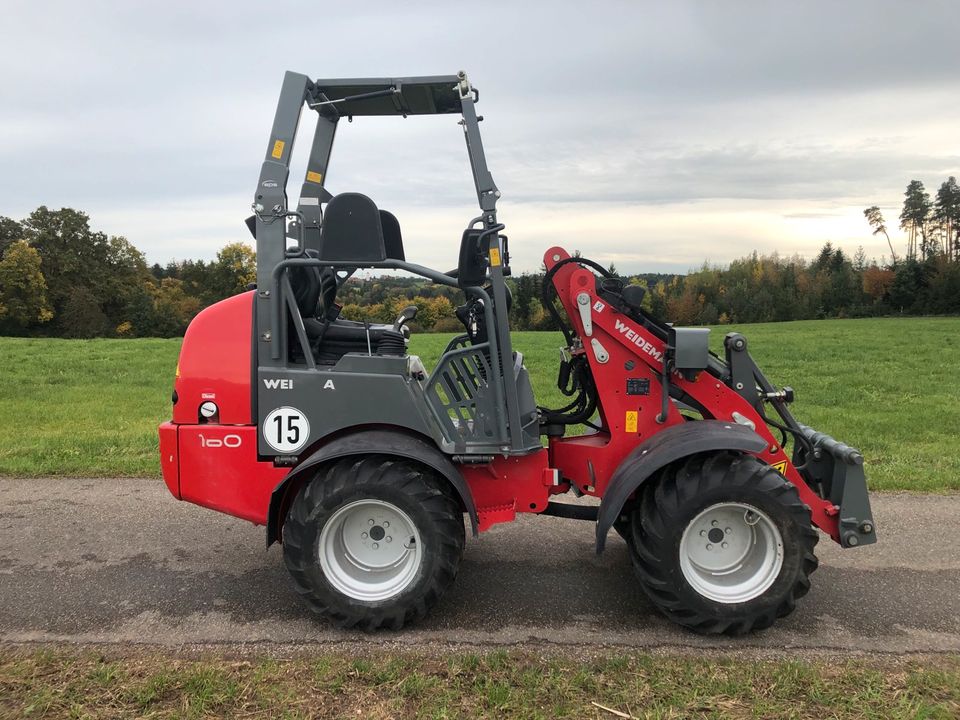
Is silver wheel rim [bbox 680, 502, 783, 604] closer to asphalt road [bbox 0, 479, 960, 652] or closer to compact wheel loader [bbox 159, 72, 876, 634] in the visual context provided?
compact wheel loader [bbox 159, 72, 876, 634]

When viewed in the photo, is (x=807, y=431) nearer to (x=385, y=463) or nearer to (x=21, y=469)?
(x=385, y=463)

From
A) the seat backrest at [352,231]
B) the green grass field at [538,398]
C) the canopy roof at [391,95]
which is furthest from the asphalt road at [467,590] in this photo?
the canopy roof at [391,95]

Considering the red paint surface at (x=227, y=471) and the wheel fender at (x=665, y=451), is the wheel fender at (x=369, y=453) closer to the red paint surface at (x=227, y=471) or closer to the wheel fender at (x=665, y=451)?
the red paint surface at (x=227, y=471)

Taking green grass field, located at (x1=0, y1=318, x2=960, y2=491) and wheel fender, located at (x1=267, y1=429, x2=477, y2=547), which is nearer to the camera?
wheel fender, located at (x1=267, y1=429, x2=477, y2=547)

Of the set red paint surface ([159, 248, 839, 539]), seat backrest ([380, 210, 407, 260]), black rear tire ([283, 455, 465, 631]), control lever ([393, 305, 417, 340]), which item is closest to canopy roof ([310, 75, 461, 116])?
seat backrest ([380, 210, 407, 260])

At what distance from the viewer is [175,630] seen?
391 cm

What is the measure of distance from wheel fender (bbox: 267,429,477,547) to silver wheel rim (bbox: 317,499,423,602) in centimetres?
32

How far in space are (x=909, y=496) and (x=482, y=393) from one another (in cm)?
446

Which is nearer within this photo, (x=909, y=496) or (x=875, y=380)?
(x=909, y=496)

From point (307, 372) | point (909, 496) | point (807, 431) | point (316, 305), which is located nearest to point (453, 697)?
point (307, 372)

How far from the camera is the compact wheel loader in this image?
3805 mm

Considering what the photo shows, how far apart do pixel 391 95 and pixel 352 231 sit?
43.4 inches

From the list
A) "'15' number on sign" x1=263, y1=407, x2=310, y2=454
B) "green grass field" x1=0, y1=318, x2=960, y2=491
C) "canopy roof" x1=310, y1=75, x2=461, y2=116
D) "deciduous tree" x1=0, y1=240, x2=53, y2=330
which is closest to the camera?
"'15' number on sign" x1=263, y1=407, x2=310, y2=454

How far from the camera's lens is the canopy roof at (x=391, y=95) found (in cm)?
426
